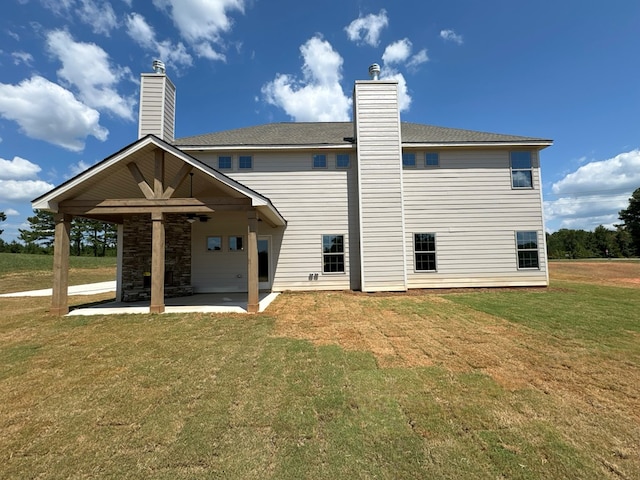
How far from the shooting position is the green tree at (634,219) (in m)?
44.7

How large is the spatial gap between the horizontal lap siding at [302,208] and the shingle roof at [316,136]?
58cm

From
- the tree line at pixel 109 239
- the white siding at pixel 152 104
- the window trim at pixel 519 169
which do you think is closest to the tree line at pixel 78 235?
the tree line at pixel 109 239

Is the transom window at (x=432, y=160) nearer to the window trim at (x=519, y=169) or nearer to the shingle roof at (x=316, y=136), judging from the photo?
the shingle roof at (x=316, y=136)

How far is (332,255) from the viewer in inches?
445

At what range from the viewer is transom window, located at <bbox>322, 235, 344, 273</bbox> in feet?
37.0

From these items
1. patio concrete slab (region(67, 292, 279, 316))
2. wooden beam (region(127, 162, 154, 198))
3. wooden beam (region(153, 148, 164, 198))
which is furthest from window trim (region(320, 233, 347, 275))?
wooden beam (region(127, 162, 154, 198))

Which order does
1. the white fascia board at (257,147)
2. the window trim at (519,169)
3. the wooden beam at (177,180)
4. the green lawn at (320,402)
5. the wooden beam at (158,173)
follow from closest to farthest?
1. the green lawn at (320,402)
2. the wooden beam at (177,180)
3. the wooden beam at (158,173)
4. the white fascia board at (257,147)
5. the window trim at (519,169)

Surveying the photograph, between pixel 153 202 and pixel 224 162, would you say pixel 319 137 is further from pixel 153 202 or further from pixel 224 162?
pixel 153 202

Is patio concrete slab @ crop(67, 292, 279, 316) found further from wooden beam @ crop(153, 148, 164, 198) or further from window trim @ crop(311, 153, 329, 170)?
window trim @ crop(311, 153, 329, 170)

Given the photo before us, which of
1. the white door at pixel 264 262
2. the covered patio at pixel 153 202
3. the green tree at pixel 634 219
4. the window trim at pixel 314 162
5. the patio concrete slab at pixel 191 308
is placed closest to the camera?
the covered patio at pixel 153 202

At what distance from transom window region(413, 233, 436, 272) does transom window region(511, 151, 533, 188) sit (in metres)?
3.86

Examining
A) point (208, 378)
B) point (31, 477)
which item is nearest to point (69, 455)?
point (31, 477)

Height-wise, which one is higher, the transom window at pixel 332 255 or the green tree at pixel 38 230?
the green tree at pixel 38 230

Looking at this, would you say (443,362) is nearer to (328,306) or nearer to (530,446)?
(530,446)
